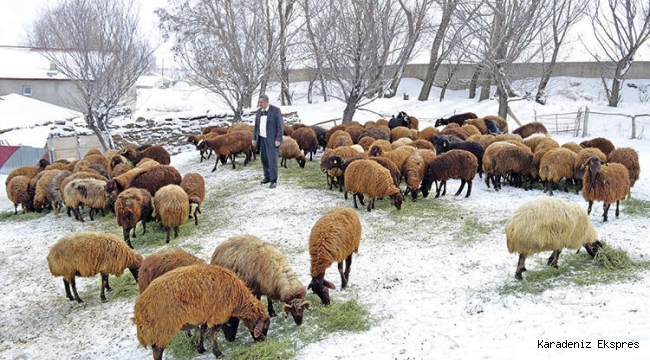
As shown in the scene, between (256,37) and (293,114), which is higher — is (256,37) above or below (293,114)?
above

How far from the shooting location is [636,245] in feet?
21.5

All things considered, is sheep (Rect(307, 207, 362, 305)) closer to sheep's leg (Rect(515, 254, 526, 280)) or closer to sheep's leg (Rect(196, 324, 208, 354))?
sheep's leg (Rect(196, 324, 208, 354))

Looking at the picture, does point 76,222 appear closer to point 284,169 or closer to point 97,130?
point 284,169

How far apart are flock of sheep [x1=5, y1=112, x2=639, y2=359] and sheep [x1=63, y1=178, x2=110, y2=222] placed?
2cm

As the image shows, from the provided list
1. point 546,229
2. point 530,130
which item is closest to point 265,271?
point 546,229

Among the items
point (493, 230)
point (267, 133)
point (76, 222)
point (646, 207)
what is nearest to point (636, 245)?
point (493, 230)

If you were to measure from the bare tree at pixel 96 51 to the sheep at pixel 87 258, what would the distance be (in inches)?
534

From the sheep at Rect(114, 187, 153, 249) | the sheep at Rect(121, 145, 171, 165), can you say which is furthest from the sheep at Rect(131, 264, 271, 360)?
the sheep at Rect(121, 145, 171, 165)

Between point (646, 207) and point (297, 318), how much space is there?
7.24 m

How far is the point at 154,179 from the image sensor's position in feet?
32.6

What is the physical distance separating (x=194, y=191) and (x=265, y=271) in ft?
15.1

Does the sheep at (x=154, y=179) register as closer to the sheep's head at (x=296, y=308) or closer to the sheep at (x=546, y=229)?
the sheep's head at (x=296, y=308)

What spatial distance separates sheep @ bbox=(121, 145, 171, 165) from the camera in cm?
1338

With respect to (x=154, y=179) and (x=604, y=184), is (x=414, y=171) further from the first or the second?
(x=154, y=179)
